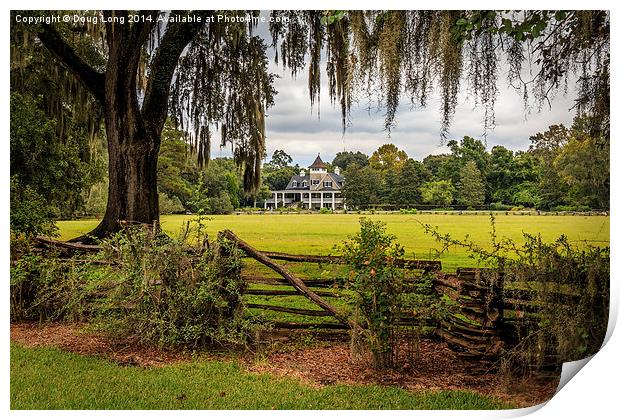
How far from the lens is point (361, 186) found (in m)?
4.62

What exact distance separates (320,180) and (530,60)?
187cm

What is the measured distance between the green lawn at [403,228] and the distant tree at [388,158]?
383mm

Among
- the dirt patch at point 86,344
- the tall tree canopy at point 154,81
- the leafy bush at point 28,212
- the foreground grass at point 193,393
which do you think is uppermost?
the tall tree canopy at point 154,81

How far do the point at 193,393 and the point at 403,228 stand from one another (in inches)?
76.3

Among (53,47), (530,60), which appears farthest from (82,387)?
(530,60)

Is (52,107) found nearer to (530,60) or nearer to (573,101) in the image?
(530,60)

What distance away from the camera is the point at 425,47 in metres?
4.36

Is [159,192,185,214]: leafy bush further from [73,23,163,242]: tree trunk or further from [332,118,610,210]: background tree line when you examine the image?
[332,118,610,210]: background tree line

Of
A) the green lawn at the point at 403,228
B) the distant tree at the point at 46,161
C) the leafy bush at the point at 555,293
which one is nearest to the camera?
the leafy bush at the point at 555,293

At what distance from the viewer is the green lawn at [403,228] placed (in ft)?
14.6

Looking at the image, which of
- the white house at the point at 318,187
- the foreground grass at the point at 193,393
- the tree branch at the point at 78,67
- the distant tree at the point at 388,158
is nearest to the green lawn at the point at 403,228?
the white house at the point at 318,187

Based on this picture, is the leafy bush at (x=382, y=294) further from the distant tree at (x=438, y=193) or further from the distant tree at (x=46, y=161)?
the distant tree at (x=46, y=161)
